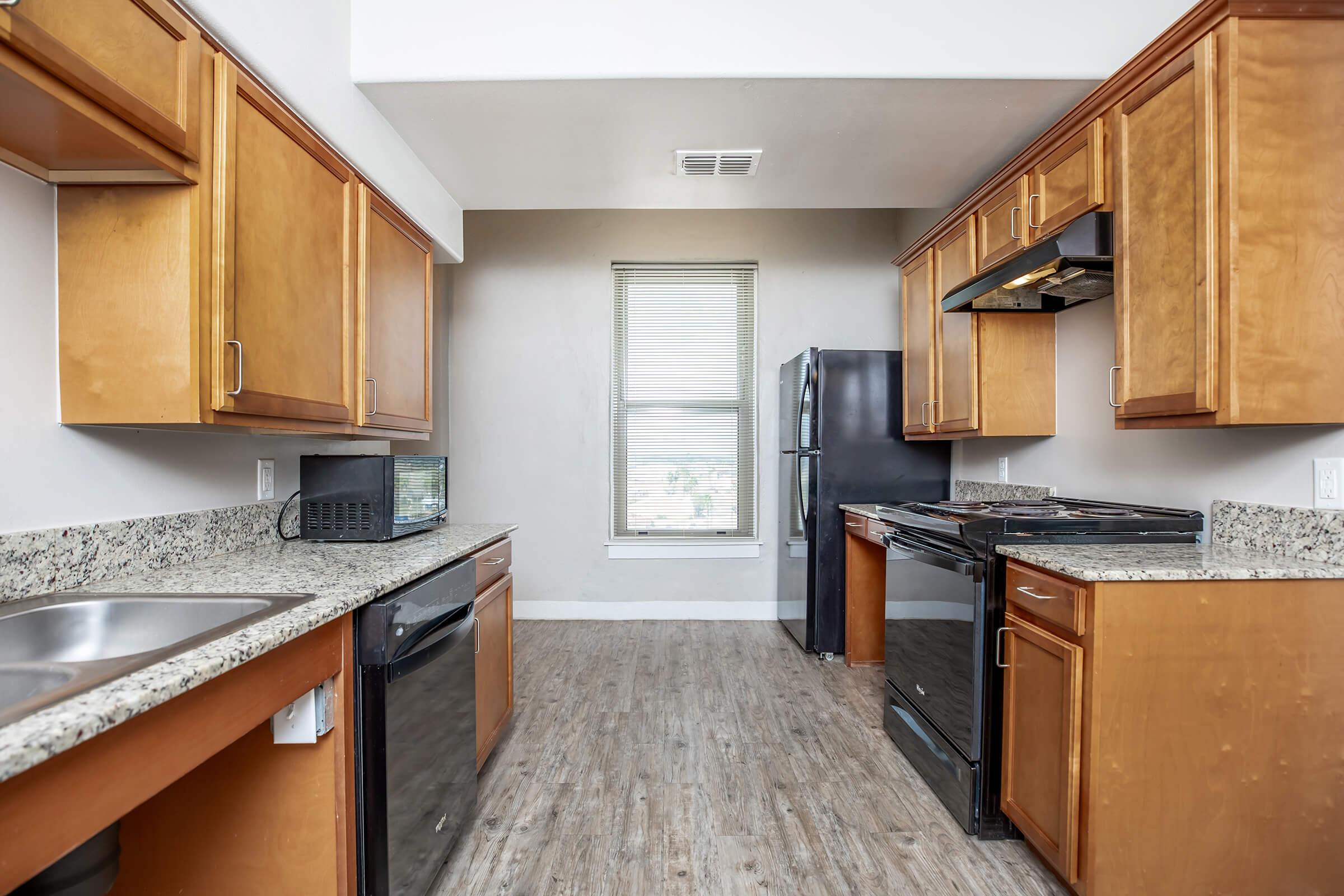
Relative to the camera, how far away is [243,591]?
4.28ft

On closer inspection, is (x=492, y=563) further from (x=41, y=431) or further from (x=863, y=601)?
(x=863, y=601)

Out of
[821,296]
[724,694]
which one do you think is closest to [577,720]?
[724,694]

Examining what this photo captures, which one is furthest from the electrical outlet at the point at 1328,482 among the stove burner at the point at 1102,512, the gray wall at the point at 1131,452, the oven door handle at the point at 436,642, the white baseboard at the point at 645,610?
the white baseboard at the point at 645,610

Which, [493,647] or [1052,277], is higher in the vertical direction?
[1052,277]

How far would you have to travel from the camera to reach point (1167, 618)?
58.4 inches

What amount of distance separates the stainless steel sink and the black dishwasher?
226 mm

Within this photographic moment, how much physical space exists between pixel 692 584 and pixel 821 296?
83.6 inches

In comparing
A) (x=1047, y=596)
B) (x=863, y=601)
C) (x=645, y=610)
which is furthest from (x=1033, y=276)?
(x=645, y=610)

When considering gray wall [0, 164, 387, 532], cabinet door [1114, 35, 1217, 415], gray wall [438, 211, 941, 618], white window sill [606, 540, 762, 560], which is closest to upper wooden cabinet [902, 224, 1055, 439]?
cabinet door [1114, 35, 1217, 415]

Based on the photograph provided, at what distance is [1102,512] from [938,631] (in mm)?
670

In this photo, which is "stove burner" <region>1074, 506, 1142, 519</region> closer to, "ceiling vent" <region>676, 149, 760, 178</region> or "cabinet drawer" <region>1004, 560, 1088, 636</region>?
"cabinet drawer" <region>1004, 560, 1088, 636</region>

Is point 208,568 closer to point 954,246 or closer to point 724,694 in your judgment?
point 724,694

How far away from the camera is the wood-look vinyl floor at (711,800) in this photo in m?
1.71

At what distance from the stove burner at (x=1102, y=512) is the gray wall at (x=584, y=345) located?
2.20m
